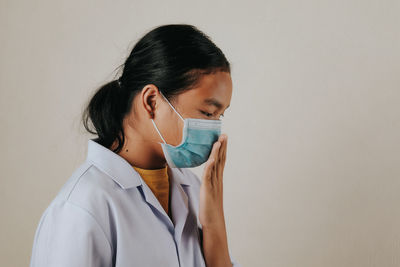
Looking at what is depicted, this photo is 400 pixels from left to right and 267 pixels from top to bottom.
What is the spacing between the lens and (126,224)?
865 millimetres

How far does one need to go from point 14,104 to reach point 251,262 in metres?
1.19

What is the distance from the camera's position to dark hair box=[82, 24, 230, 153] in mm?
951

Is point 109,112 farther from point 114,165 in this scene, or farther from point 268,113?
point 268,113

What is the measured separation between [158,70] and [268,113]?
650 mm

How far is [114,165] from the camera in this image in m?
0.93

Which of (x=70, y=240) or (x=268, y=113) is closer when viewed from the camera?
(x=70, y=240)

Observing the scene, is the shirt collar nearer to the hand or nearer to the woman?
the woman

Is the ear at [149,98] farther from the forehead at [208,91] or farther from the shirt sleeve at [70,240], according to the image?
the shirt sleeve at [70,240]

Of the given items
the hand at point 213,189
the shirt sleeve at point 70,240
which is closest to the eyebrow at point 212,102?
the hand at point 213,189

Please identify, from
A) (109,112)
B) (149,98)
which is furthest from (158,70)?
(109,112)

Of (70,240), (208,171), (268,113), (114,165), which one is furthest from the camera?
(268,113)

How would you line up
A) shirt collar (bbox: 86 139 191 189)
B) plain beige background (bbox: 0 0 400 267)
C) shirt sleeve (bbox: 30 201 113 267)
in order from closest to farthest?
shirt sleeve (bbox: 30 201 113 267), shirt collar (bbox: 86 139 191 189), plain beige background (bbox: 0 0 400 267)

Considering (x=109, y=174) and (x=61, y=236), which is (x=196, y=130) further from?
(x=61, y=236)

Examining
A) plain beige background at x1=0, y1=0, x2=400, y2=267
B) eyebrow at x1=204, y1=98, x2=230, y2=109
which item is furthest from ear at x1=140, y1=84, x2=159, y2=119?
plain beige background at x1=0, y1=0, x2=400, y2=267
